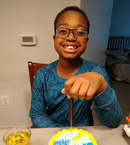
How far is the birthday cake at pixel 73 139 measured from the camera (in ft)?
1.46

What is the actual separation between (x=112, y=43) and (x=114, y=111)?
4.95 meters

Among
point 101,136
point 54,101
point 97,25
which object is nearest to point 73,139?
point 101,136

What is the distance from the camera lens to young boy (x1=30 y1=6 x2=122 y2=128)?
0.45 metres

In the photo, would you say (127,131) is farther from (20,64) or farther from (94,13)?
(94,13)

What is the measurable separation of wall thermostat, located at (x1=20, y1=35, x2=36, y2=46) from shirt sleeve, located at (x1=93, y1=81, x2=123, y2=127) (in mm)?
796

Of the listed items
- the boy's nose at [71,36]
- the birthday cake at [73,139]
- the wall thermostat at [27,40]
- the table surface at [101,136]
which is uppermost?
A: the boy's nose at [71,36]

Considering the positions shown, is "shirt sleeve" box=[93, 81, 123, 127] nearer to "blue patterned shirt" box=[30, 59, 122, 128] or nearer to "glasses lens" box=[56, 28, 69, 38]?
"blue patterned shirt" box=[30, 59, 122, 128]

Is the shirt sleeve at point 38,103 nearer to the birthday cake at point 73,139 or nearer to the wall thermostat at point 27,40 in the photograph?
the birthday cake at point 73,139

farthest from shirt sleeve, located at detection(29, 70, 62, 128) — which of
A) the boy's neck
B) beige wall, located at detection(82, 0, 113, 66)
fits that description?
beige wall, located at detection(82, 0, 113, 66)

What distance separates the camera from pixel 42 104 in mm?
767

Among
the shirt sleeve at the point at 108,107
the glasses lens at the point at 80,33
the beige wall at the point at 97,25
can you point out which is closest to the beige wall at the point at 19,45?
the beige wall at the point at 97,25

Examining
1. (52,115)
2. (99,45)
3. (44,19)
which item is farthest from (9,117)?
(99,45)

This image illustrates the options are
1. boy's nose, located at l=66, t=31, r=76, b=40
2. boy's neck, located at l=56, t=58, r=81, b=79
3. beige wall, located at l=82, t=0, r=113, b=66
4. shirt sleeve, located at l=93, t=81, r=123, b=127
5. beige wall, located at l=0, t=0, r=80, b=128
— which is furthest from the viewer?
beige wall, located at l=82, t=0, r=113, b=66

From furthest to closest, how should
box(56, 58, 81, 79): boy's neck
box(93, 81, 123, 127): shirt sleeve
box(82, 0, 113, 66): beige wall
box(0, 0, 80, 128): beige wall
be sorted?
box(82, 0, 113, 66): beige wall
box(0, 0, 80, 128): beige wall
box(56, 58, 81, 79): boy's neck
box(93, 81, 123, 127): shirt sleeve
